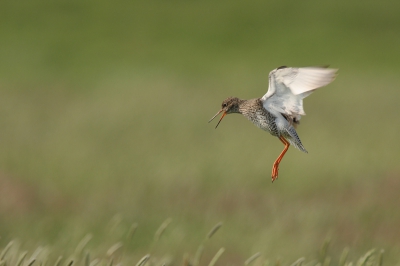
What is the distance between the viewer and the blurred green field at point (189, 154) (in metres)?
8.26

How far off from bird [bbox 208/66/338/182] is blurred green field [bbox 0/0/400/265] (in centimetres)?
306

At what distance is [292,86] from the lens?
1.67 m

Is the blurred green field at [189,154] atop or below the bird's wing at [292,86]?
below

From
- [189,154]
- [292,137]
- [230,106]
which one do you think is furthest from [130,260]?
[189,154]

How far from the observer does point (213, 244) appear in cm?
810

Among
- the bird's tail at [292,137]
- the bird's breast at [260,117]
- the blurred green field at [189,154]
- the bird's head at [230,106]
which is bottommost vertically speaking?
the blurred green field at [189,154]

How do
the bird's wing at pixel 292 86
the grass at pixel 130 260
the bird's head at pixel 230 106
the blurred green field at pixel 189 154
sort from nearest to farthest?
the bird's wing at pixel 292 86 < the bird's head at pixel 230 106 < the grass at pixel 130 260 < the blurred green field at pixel 189 154

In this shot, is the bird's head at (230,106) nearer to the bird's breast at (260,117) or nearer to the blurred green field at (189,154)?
the bird's breast at (260,117)

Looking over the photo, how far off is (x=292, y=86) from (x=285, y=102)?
0.05 meters

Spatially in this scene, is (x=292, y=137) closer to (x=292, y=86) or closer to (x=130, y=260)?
(x=292, y=86)

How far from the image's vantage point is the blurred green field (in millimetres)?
8258

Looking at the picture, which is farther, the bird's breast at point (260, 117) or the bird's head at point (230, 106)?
the bird's head at point (230, 106)

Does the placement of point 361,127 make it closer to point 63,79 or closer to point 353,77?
point 353,77

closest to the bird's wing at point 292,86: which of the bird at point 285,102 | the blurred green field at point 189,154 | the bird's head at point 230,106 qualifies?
the bird at point 285,102
